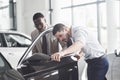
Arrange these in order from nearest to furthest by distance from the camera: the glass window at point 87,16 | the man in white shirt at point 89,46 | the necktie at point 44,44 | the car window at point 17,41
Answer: the man in white shirt at point 89,46 < the necktie at point 44,44 < the car window at point 17,41 < the glass window at point 87,16

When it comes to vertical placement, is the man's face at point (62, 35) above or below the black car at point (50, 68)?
above

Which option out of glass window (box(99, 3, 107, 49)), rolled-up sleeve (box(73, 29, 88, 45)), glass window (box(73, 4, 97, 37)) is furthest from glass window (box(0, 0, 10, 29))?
rolled-up sleeve (box(73, 29, 88, 45))

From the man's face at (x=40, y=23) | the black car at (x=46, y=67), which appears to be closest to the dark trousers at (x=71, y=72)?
the black car at (x=46, y=67)

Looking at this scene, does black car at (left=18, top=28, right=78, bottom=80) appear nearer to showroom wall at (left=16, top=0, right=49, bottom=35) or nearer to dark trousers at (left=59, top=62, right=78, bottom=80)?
dark trousers at (left=59, top=62, right=78, bottom=80)

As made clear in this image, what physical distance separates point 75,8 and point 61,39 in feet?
32.0

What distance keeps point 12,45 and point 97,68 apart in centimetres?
374

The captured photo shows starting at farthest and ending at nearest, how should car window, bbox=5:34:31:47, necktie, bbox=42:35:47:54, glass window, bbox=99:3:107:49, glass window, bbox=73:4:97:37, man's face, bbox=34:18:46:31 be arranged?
glass window, bbox=73:4:97:37
glass window, bbox=99:3:107:49
car window, bbox=5:34:31:47
man's face, bbox=34:18:46:31
necktie, bbox=42:35:47:54

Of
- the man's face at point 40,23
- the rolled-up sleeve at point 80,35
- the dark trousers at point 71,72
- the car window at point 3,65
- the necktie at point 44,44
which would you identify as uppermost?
the man's face at point 40,23

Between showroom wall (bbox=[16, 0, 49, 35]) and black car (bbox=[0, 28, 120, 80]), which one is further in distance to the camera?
showroom wall (bbox=[16, 0, 49, 35])

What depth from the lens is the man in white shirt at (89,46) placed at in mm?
3078

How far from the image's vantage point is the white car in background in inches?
249

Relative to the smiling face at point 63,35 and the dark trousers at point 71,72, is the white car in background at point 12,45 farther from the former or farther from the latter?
the smiling face at point 63,35

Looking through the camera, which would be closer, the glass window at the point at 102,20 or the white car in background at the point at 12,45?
the white car in background at the point at 12,45

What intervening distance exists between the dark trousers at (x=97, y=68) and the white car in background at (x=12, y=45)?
2905 mm
